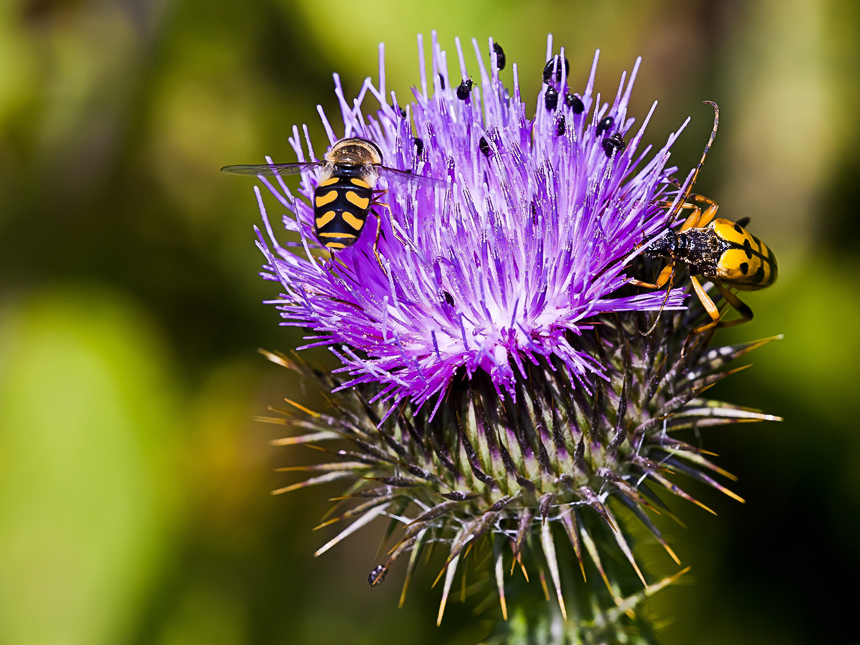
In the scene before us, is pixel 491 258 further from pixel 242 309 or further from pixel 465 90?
pixel 242 309

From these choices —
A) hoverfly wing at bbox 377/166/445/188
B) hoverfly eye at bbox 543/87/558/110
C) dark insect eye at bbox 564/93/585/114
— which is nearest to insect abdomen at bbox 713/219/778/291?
dark insect eye at bbox 564/93/585/114

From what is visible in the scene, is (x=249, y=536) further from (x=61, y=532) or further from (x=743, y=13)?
(x=743, y=13)

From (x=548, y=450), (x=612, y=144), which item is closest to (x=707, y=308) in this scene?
(x=612, y=144)

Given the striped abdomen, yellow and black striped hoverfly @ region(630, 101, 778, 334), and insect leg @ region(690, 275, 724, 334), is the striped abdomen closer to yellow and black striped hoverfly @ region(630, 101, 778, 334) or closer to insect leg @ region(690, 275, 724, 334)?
yellow and black striped hoverfly @ region(630, 101, 778, 334)

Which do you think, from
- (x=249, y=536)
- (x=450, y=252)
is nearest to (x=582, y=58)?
(x=450, y=252)

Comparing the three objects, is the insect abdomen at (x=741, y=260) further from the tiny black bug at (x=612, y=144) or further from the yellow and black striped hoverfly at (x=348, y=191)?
the yellow and black striped hoverfly at (x=348, y=191)

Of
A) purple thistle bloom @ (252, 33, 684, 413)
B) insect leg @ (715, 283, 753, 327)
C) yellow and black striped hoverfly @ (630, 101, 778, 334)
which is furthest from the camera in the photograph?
insect leg @ (715, 283, 753, 327)

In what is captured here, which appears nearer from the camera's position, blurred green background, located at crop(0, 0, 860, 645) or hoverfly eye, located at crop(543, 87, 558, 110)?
hoverfly eye, located at crop(543, 87, 558, 110)
